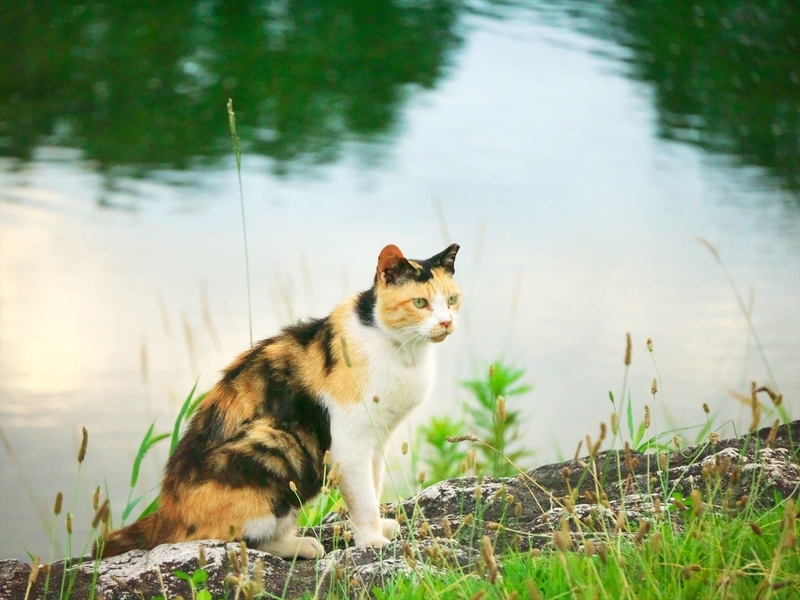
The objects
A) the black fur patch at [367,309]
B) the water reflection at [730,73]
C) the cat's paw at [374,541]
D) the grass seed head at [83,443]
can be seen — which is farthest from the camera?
the water reflection at [730,73]

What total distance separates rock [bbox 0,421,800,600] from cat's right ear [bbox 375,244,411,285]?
3.17ft

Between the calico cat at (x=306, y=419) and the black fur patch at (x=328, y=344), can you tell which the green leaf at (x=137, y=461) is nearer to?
the calico cat at (x=306, y=419)

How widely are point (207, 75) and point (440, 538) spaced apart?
8.47m

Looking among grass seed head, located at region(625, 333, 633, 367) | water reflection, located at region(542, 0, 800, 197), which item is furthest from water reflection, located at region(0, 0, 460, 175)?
grass seed head, located at region(625, 333, 633, 367)

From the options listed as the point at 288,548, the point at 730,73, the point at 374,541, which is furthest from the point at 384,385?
the point at 730,73

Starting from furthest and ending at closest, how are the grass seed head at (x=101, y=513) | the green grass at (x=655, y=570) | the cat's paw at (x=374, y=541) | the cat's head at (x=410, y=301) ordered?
the cat's head at (x=410, y=301) < the cat's paw at (x=374, y=541) < the green grass at (x=655, y=570) < the grass seed head at (x=101, y=513)

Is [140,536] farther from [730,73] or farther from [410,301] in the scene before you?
[730,73]

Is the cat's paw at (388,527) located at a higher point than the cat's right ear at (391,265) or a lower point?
lower

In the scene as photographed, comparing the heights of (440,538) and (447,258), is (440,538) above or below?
below

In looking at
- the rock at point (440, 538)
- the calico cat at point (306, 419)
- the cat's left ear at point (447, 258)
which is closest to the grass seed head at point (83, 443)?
the rock at point (440, 538)

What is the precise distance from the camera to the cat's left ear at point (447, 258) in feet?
13.2

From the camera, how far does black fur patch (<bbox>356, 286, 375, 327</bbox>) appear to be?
3.92m

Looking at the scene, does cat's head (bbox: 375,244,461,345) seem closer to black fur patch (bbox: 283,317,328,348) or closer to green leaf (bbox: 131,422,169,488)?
black fur patch (bbox: 283,317,328,348)

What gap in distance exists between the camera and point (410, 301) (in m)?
3.82
